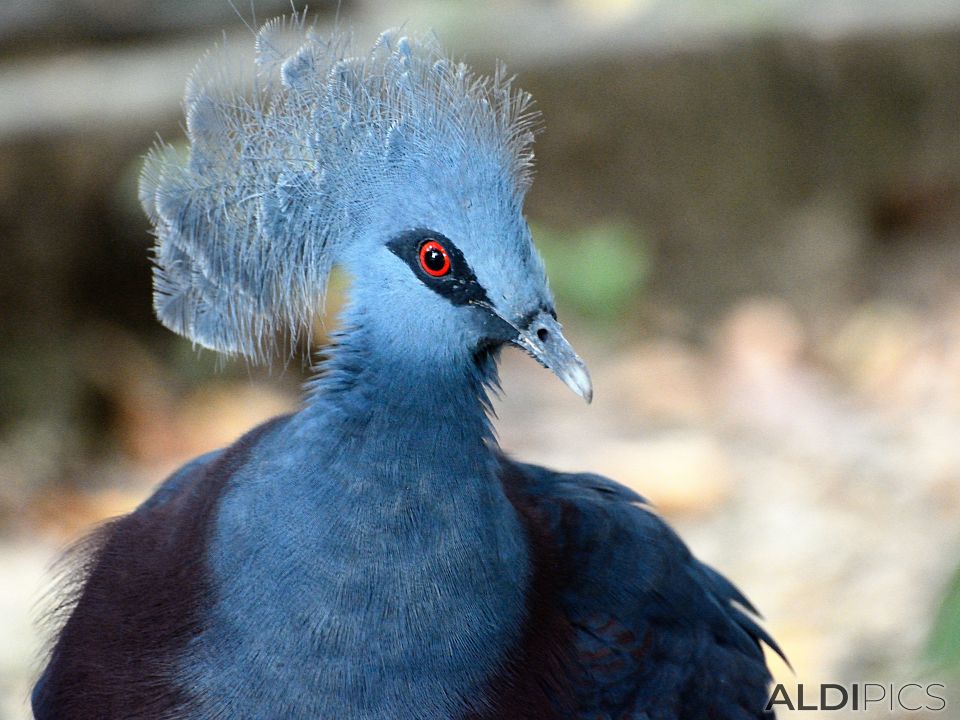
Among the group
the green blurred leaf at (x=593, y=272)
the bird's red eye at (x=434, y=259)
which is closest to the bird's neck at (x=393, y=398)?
the bird's red eye at (x=434, y=259)

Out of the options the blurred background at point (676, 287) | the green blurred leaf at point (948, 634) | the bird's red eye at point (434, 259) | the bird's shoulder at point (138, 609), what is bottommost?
the bird's shoulder at point (138, 609)

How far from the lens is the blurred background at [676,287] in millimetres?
4383

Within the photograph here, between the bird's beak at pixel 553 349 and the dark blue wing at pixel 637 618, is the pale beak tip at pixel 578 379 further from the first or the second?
the dark blue wing at pixel 637 618

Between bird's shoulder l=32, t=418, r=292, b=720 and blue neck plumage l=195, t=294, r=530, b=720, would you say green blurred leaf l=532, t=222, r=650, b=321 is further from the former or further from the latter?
blue neck plumage l=195, t=294, r=530, b=720

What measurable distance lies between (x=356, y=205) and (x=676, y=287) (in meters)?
4.17

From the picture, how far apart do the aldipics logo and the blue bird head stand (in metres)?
1.87

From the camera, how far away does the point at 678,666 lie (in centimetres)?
246

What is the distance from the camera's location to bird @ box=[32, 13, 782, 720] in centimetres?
203

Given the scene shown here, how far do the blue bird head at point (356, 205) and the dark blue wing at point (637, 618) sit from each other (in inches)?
21.7

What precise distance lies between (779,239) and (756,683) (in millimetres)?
3858

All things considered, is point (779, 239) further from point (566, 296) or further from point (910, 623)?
point (910, 623)

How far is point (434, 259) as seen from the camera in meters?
2.00

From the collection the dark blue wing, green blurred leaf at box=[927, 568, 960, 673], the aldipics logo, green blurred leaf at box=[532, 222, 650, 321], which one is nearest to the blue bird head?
the dark blue wing

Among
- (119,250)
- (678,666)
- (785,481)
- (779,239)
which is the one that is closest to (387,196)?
(678,666)
